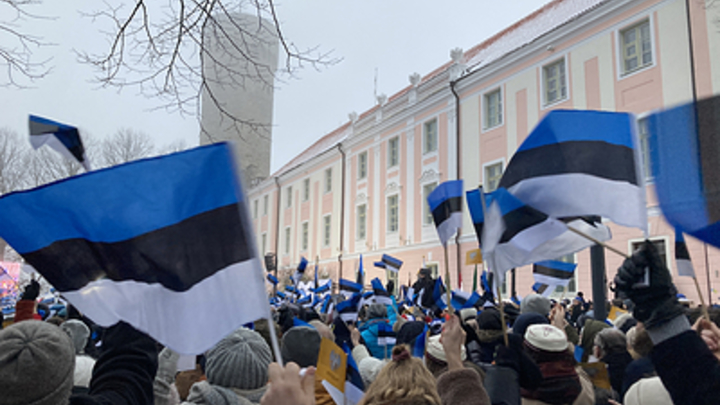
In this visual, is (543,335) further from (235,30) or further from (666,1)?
(666,1)

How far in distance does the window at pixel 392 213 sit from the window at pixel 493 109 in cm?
723

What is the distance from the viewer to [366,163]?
1218 inches

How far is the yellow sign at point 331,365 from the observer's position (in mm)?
2623

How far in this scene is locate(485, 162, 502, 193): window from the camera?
21.6 m

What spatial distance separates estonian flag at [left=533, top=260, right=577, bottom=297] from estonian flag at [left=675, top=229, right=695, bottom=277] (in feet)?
→ 13.9

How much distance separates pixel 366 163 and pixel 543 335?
2818cm

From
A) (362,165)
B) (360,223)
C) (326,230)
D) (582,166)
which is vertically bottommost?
(582,166)

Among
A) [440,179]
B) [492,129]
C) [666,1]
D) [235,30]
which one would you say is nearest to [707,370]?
[235,30]

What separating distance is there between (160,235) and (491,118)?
21143 millimetres

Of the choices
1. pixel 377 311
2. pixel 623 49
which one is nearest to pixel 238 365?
pixel 377 311

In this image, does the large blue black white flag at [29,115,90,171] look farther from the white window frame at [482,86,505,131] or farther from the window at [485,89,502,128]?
the window at [485,89,502,128]

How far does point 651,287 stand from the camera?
5.95 ft

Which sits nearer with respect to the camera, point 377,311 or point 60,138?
point 60,138

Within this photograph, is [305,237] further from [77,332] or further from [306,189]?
A: [77,332]
